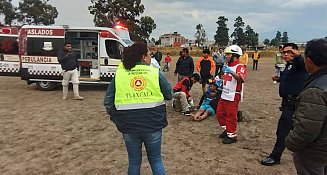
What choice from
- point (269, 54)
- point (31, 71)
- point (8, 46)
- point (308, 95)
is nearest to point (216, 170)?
point (308, 95)

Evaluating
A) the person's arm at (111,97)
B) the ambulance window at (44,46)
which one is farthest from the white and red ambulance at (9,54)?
the person's arm at (111,97)

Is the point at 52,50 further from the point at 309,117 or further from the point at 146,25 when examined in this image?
the point at 146,25

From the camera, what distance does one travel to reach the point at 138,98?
9.79 ft

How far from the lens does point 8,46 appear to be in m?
11.4

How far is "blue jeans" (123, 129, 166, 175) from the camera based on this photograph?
10.1ft

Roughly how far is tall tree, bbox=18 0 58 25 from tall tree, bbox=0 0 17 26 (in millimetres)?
1362

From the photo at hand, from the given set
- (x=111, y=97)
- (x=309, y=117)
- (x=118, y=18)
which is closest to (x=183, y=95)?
(x=111, y=97)

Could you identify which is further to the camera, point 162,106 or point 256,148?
point 256,148

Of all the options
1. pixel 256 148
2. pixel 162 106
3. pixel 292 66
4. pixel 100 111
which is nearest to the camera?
pixel 162 106

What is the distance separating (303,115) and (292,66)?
1.94 m

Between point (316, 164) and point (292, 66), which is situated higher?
point (292, 66)

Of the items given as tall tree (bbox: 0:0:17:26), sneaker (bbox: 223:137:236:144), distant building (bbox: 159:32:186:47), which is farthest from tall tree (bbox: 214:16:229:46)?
sneaker (bbox: 223:137:236:144)

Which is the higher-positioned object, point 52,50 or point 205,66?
point 52,50

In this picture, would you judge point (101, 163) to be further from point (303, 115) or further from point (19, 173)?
point (303, 115)
